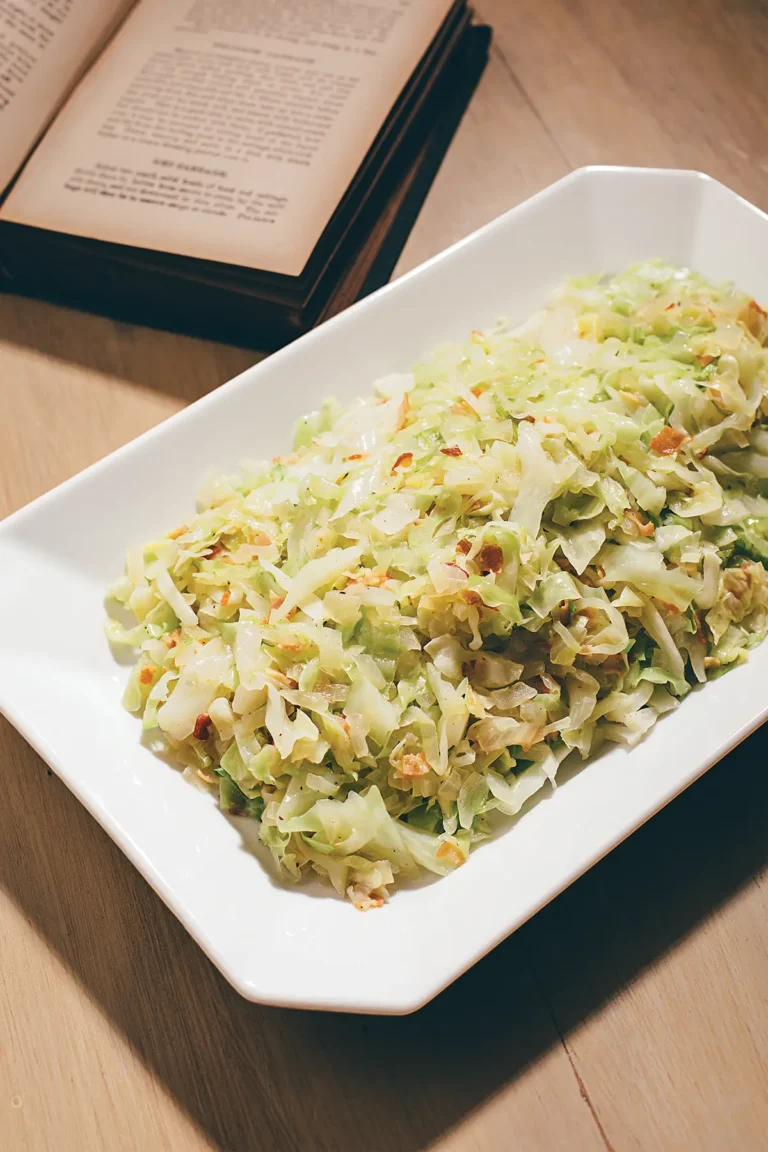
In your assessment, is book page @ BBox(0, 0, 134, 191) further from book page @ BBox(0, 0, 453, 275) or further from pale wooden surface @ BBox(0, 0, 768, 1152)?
pale wooden surface @ BBox(0, 0, 768, 1152)

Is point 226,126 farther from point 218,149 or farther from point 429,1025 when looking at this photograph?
point 429,1025

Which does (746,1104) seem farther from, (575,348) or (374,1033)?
(575,348)

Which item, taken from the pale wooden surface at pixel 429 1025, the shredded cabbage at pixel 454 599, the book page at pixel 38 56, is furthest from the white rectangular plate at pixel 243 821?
the book page at pixel 38 56

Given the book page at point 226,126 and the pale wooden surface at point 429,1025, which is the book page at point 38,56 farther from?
the pale wooden surface at point 429,1025

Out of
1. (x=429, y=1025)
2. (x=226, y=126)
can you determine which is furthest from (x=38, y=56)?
(x=429, y=1025)

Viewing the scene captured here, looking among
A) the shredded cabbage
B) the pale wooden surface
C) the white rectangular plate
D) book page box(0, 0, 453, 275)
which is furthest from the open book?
the pale wooden surface
